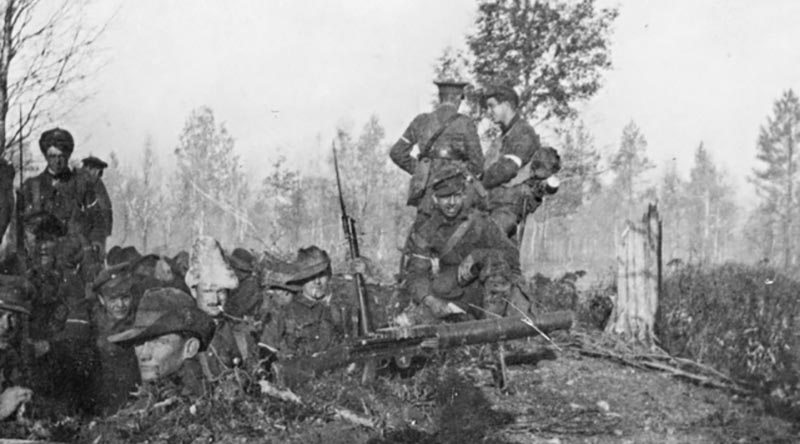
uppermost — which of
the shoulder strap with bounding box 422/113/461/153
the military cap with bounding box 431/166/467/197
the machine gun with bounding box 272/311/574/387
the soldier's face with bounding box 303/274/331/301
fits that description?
the shoulder strap with bounding box 422/113/461/153

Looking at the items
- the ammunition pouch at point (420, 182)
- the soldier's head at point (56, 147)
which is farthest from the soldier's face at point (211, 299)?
the soldier's head at point (56, 147)

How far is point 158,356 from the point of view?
15.4ft

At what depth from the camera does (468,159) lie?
684cm

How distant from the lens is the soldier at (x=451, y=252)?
5992 mm

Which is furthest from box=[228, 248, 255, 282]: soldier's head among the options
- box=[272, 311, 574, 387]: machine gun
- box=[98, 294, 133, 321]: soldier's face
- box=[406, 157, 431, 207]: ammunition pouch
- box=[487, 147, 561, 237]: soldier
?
box=[272, 311, 574, 387]: machine gun

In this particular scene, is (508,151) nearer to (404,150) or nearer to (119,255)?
(404,150)

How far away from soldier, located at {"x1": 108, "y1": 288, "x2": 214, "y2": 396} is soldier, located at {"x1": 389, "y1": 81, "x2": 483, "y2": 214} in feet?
8.39

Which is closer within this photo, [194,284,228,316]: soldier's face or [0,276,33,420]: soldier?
[0,276,33,420]: soldier

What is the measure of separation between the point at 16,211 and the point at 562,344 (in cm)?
506

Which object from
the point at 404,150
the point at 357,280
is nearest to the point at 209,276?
the point at 357,280

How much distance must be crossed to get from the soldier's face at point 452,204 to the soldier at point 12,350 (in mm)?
3264

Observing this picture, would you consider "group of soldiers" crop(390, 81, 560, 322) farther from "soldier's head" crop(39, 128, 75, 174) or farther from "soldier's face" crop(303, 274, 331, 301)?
"soldier's head" crop(39, 128, 75, 174)

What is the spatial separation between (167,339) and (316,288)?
4.48ft

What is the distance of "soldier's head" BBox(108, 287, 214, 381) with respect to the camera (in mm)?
4641
